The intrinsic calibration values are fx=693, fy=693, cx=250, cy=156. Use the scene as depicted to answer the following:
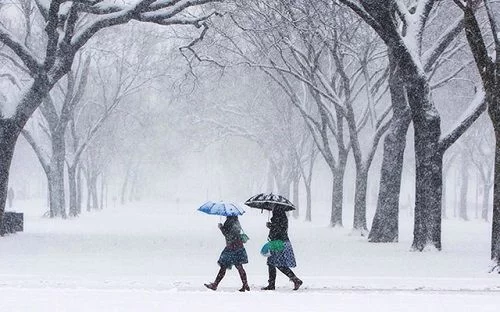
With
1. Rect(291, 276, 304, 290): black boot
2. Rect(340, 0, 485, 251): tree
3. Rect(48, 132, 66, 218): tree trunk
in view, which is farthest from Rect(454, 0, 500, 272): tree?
Rect(48, 132, 66, 218): tree trunk

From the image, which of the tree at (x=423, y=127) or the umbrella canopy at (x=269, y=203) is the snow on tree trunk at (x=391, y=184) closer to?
the tree at (x=423, y=127)

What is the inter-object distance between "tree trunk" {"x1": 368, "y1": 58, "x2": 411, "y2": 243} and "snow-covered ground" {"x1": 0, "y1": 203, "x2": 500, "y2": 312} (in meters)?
0.92

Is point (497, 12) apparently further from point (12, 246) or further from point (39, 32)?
point (39, 32)

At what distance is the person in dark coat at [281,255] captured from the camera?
34.7 feet

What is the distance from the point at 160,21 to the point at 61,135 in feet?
56.4

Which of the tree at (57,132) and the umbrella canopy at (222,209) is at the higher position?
the tree at (57,132)

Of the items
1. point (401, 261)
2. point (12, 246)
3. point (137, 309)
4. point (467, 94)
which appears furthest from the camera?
point (467, 94)

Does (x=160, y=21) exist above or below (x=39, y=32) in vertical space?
below

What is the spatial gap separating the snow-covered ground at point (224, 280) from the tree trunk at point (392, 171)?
3.01 ft

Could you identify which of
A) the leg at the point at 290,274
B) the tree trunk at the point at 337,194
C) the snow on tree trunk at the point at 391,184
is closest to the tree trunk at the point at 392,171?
the snow on tree trunk at the point at 391,184

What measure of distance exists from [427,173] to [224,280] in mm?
7384

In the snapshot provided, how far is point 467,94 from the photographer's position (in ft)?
124

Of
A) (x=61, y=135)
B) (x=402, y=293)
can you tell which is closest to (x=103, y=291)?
(x=402, y=293)

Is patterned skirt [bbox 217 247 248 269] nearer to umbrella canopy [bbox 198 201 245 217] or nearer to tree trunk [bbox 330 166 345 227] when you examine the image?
umbrella canopy [bbox 198 201 245 217]
